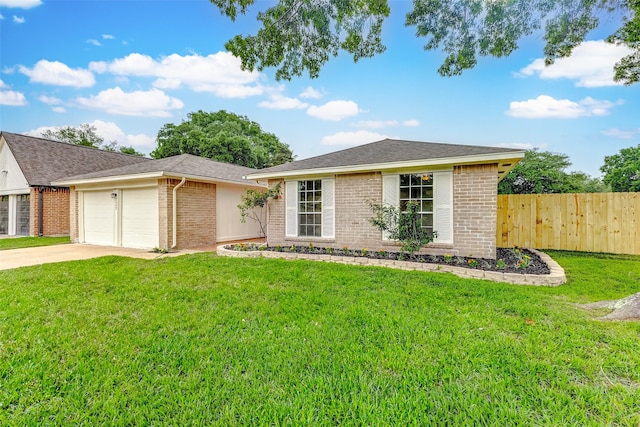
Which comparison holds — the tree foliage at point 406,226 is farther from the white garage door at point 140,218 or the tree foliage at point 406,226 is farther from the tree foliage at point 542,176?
the tree foliage at point 542,176

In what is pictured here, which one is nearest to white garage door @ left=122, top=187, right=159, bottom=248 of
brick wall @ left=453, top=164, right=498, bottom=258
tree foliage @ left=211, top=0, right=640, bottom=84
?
tree foliage @ left=211, top=0, right=640, bottom=84

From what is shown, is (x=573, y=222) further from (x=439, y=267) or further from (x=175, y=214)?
(x=175, y=214)

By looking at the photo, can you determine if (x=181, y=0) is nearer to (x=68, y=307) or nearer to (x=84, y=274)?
(x=84, y=274)

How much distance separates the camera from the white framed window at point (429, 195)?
716 cm

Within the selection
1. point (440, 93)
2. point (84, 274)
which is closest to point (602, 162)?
point (440, 93)

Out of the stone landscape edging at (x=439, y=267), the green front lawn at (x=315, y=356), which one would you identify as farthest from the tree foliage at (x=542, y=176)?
the green front lawn at (x=315, y=356)

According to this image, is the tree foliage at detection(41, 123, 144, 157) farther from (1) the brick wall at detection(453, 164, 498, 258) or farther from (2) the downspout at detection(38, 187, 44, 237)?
(1) the brick wall at detection(453, 164, 498, 258)

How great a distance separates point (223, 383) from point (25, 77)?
21036 millimetres

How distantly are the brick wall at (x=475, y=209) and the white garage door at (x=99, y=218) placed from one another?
1198cm

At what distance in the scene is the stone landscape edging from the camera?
5.29 meters

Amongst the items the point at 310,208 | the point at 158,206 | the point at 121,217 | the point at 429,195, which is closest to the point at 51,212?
the point at 121,217

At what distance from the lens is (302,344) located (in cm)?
301

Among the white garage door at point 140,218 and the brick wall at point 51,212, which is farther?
the brick wall at point 51,212

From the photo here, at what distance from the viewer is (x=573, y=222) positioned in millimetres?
8859
